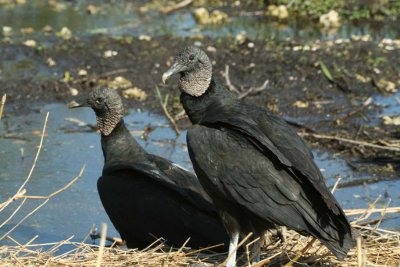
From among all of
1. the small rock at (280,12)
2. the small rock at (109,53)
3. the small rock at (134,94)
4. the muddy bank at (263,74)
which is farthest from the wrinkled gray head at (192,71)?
the small rock at (280,12)

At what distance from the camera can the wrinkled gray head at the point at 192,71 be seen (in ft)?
18.1

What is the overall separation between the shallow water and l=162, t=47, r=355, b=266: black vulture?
5.44 ft

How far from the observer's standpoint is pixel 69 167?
7641mm

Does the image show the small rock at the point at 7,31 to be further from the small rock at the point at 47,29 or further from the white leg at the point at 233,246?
the white leg at the point at 233,246

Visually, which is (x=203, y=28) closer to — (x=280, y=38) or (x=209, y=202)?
(x=280, y=38)

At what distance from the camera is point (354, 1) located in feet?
39.5

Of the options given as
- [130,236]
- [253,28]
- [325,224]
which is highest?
[325,224]

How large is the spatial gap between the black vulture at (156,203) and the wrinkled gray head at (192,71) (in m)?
0.64

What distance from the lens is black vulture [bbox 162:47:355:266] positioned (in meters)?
4.88

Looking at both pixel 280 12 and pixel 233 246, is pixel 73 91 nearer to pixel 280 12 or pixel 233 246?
pixel 280 12

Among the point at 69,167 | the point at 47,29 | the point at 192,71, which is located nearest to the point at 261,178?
the point at 192,71

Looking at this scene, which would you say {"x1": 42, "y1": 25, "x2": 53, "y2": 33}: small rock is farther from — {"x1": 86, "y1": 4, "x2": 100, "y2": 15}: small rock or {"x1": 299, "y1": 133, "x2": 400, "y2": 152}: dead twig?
{"x1": 299, "y1": 133, "x2": 400, "y2": 152}: dead twig

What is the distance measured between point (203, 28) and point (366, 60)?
2348 millimetres

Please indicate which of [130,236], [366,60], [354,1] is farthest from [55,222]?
[354,1]
